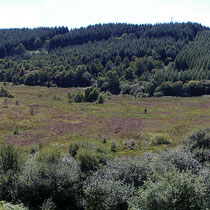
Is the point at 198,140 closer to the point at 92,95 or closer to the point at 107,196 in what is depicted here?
the point at 107,196

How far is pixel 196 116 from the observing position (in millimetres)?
58156

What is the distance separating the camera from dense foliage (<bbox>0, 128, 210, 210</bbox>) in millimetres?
15344

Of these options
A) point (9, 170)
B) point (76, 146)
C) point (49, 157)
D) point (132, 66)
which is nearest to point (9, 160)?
point (9, 170)

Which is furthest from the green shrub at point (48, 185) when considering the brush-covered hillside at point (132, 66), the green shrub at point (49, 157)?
the brush-covered hillside at point (132, 66)

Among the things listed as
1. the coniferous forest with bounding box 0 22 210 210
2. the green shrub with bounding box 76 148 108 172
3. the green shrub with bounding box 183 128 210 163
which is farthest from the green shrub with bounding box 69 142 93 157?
the green shrub with bounding box 183 128 210 163

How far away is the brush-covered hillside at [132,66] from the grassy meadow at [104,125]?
31.8 meters

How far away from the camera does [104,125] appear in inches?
2037

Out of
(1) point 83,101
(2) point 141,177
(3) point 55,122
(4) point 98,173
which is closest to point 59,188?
(4) point 98,173

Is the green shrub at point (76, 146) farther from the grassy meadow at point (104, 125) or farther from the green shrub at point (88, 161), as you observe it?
the grassy meadow at point (104, 125)

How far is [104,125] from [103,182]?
33.0 meters

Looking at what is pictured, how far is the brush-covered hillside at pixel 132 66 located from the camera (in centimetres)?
10494

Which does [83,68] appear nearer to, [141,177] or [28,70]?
[28,70]

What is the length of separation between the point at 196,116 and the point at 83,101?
141 ft

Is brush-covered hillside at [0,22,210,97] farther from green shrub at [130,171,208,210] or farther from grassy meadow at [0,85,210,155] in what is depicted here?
green shrub at [130,171,208,210]
